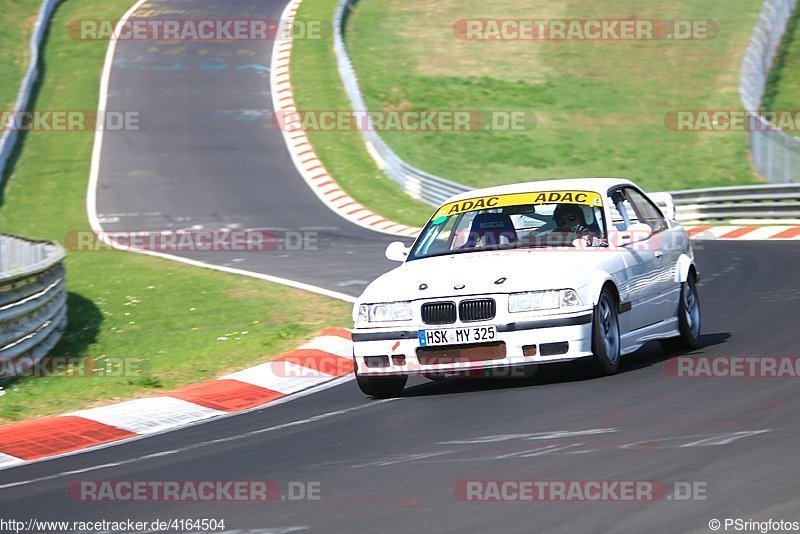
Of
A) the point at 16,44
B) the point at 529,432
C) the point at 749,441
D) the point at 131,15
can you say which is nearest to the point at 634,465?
A: the point at 749,441

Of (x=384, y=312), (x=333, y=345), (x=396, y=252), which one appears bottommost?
(x=333, y=345)

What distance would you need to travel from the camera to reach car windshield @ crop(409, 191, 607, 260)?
1046 cm

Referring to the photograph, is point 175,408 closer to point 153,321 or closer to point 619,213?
point 619,213

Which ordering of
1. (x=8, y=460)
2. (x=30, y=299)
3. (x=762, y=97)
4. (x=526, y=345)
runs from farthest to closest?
1. (x=762, y=97)
2. (x=30, y=299)
3. (x=526, y=345)
4. (x=8, y=460)

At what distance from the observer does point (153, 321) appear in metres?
16.1

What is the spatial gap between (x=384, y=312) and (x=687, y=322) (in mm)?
2872

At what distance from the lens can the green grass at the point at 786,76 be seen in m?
36.3

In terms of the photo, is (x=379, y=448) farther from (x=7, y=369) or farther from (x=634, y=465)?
(x=7, y=369)

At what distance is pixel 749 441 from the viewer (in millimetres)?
6859

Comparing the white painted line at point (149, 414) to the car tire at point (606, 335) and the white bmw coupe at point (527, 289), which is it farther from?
the car tire at point (606, 335)

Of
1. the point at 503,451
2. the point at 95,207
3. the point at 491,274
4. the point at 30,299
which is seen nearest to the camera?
the point at 503,451

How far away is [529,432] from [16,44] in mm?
38495

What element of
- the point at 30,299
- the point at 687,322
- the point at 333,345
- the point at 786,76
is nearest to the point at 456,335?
the point at 687,322

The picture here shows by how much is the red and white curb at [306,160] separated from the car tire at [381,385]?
585 inches
